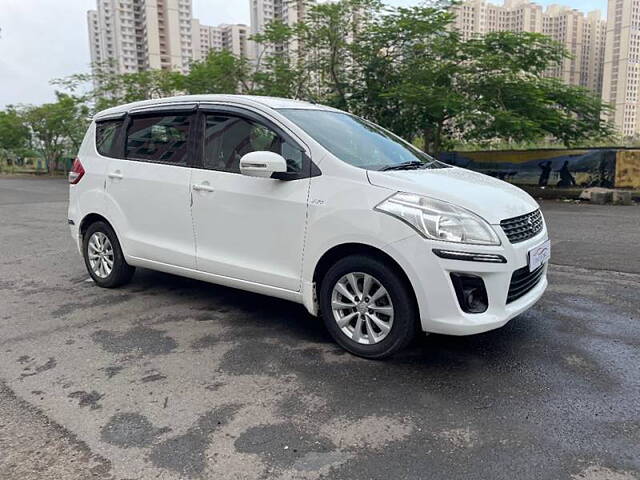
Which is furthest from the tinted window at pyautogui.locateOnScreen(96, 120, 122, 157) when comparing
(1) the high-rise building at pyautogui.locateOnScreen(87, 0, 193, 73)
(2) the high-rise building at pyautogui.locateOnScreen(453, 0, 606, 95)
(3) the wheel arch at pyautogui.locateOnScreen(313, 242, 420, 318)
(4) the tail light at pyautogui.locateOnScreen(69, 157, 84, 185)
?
(1) the high-rise building at pyautogui.locateOnScreen(87, 0, 193, 73)

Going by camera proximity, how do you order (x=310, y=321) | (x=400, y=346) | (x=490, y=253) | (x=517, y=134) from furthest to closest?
(x=517, y=134) < (x=310, y=321) < (x=400, y=346) < (x=490, y=253)

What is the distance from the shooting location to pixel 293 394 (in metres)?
3.14

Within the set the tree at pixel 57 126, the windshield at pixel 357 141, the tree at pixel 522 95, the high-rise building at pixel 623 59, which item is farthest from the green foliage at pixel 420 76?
the high-rise building at pixel 623 59

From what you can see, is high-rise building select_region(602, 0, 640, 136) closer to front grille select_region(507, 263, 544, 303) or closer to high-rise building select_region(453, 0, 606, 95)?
high-rise building select_region(453, 0, 606, 95)

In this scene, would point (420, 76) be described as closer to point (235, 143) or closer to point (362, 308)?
point (235, 143)

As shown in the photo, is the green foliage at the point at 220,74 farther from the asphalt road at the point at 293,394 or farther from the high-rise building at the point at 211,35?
the high-rise building at the point at 211,35

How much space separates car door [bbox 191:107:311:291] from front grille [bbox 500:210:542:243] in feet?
4.44

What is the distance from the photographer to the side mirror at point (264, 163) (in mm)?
3652

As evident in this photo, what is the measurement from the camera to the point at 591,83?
34000 millimetres

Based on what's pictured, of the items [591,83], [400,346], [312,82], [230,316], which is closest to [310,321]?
[230,316]

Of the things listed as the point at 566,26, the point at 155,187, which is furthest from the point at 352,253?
the point at 566,26

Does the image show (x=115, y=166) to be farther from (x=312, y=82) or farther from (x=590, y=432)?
(x=312, y=82)

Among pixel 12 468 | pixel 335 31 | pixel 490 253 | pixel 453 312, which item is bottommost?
pixel 12 468

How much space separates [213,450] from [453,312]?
1592mm
